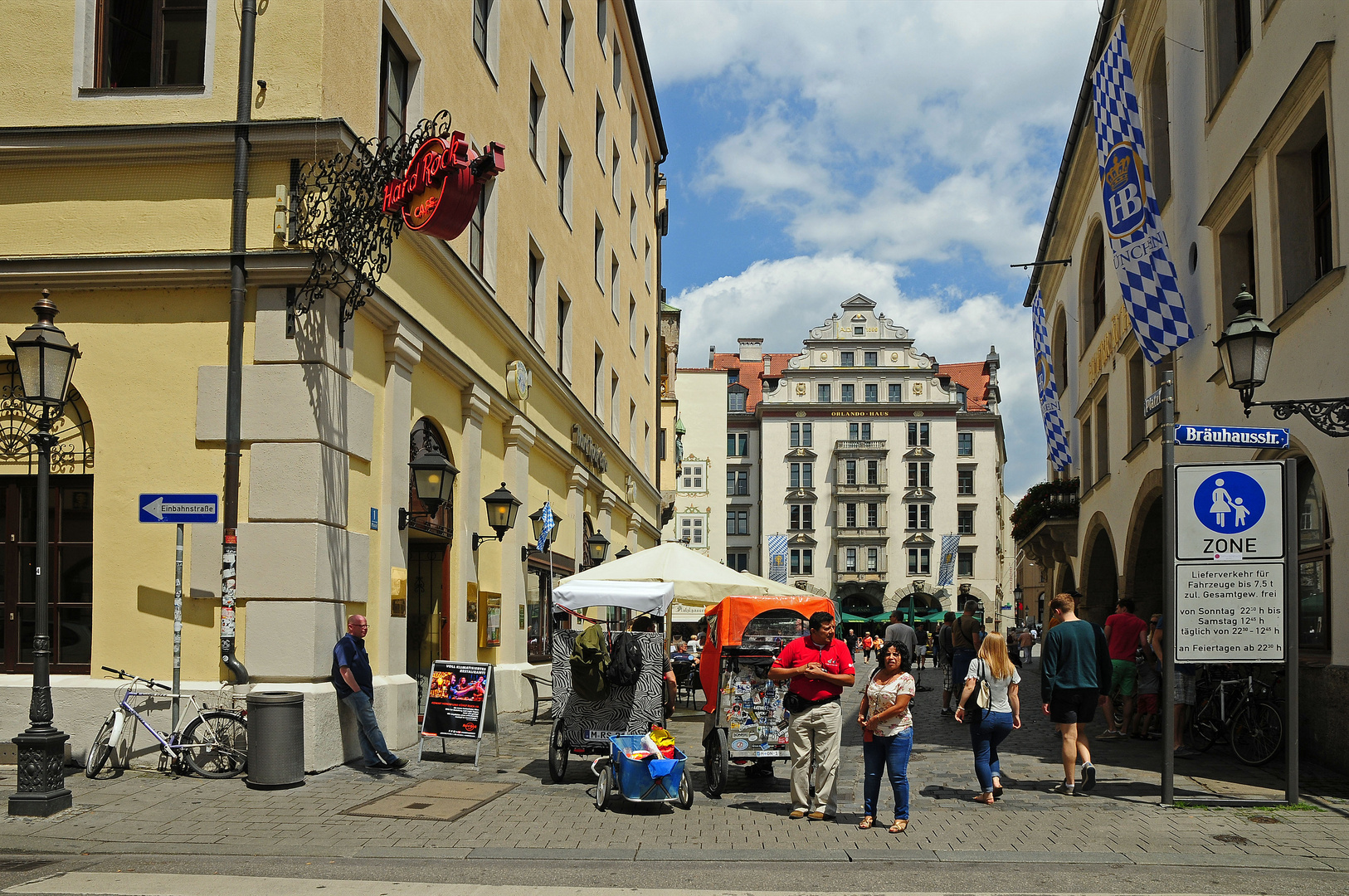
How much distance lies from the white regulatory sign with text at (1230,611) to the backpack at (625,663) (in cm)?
514

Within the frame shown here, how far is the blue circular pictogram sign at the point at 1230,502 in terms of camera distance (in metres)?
10.7

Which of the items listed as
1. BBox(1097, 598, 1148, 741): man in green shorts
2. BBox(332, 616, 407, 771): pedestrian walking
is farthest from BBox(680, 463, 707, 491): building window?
BBox(332, 616, 407, 771): pedestrian walking

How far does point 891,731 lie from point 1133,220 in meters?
11.2

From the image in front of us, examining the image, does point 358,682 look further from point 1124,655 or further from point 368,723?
point 1124,655

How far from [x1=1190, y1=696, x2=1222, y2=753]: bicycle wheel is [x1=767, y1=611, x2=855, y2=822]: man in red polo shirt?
6.19 metres

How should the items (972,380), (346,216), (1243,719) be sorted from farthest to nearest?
1. (972,380)
2. (1243,719)
3. (346,216)

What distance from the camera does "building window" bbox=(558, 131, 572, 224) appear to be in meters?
24.4

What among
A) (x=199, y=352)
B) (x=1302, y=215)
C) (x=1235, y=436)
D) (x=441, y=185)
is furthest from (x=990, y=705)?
(x=199, y=352)

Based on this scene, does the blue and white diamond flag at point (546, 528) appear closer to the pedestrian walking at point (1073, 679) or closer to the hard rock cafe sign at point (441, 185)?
the hard rock cafe sign at point (441, 185)

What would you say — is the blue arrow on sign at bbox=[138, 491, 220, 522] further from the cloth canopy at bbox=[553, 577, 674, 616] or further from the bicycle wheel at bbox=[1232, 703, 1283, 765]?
the bicycle wheel at bbox=[1232, 703, 1283, 765]

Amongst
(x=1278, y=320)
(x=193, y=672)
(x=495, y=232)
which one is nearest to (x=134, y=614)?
(x=193, y=672)

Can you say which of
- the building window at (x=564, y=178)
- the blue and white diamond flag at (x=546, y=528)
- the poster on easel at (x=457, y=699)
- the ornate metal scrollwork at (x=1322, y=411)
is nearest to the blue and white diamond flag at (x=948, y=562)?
the building window at (x=564, y=178)

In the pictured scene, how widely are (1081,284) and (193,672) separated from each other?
25.4 meters

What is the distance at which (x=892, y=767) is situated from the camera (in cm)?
964
